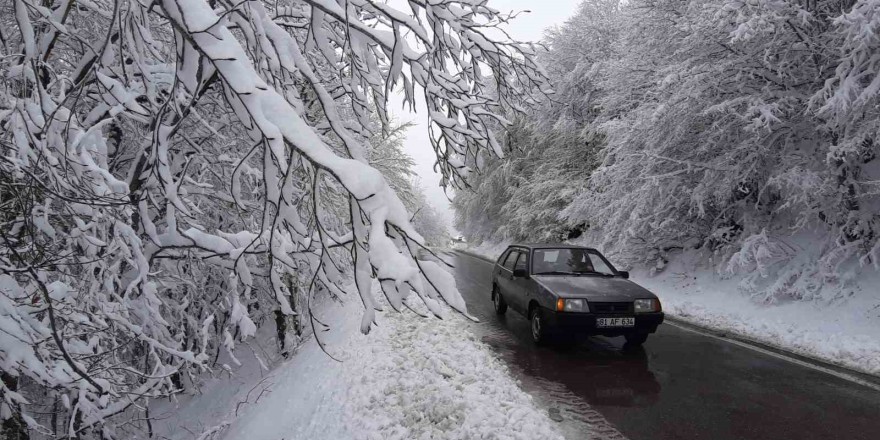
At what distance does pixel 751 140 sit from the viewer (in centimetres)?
936

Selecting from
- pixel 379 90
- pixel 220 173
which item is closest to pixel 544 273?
pixel 220 173

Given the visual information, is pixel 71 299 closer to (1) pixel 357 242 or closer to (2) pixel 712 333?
(1) pixel 357 242

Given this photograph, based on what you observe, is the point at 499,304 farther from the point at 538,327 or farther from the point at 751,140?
the point at 751,140

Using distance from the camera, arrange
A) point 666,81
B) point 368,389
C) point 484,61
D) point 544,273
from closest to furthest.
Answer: point 484,61 → point 368,389 → point 544,273 → point 666,81

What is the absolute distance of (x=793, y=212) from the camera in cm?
1034

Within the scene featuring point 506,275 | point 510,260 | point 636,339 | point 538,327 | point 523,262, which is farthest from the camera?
point 510,260

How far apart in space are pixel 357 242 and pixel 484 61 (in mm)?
1955

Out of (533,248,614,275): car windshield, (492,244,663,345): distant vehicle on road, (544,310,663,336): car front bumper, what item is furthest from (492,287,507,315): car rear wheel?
(544,310,663,336): car front bumper

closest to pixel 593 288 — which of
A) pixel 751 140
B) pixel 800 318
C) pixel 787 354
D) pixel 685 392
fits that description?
pixel 685 392

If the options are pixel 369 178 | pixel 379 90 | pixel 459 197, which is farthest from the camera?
pixel 459 197

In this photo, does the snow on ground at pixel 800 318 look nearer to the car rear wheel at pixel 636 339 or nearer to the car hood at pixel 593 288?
the car rear wheel at pixel 636 339

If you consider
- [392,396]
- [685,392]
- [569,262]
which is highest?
[569,262]

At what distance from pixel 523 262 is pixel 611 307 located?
2397mm

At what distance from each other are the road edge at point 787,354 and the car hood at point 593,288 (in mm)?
2012
